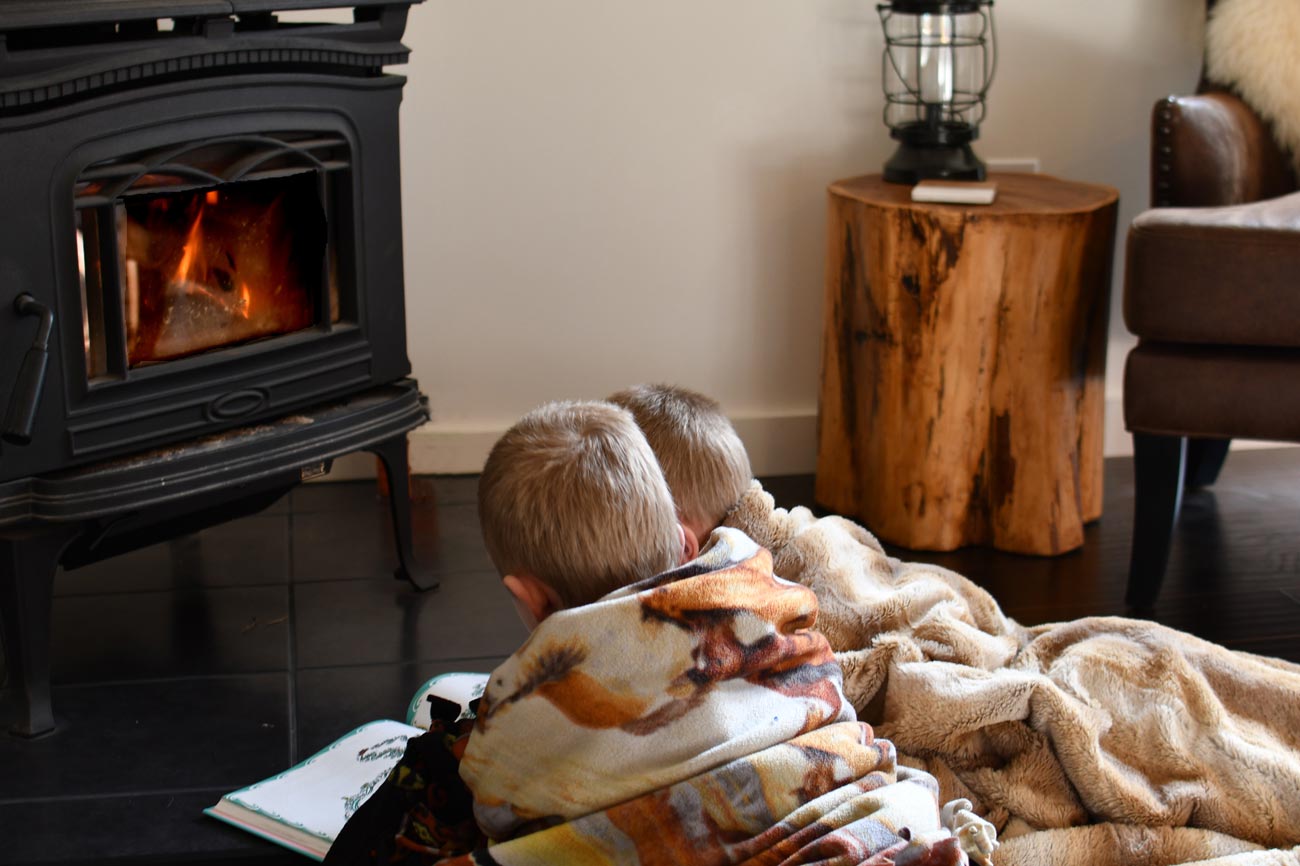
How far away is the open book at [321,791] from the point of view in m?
1.53

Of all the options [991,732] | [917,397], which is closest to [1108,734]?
[991,732]

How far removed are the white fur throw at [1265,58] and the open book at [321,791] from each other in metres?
1.60

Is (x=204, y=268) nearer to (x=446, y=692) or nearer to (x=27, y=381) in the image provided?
(x=27, y=381)

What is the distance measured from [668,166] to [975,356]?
678mm

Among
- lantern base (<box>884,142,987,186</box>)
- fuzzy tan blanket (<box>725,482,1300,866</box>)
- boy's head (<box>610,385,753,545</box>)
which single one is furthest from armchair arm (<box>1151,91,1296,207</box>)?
boy's head (<box>610,385,753,545</box>)

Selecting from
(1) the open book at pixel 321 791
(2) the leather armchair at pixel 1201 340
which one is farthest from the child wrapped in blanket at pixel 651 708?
(2) the leather armchair at pixel 1201 340

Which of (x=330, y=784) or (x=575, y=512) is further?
(x=330, y=784)

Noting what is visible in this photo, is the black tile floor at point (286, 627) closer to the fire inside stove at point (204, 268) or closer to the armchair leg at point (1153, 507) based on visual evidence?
the armchair leg at point (1153, 507)

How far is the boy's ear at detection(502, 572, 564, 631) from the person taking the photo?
1.14 meters

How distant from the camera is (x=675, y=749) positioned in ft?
3.46

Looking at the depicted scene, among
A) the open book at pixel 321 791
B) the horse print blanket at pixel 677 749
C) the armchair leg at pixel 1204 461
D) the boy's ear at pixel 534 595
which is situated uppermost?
the boy's ear at pixel 534 595

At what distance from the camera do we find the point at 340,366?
1972mm

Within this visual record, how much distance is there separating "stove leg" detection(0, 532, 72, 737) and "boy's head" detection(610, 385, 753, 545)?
77cm

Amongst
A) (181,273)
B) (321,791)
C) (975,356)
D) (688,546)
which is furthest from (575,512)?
(975,356)
